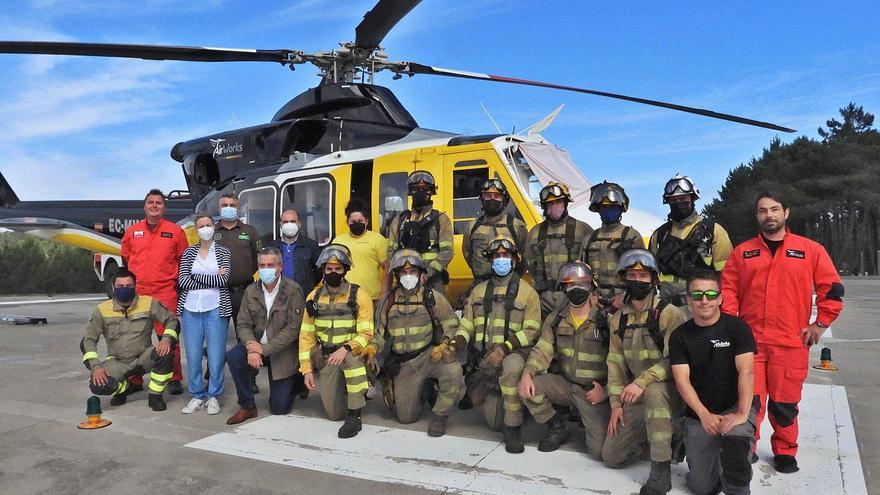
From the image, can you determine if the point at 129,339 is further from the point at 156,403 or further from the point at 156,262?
the point at 156,262

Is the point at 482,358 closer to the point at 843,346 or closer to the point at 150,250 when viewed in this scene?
the point at 150,250

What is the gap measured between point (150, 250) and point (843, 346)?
9.26 metres

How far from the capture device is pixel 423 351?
5.02 metres

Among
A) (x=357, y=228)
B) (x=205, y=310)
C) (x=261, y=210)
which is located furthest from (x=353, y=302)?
(x=261, y=210)

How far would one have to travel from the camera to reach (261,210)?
762 centimetres

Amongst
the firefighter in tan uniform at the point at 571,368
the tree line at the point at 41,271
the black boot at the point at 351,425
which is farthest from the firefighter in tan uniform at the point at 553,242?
the tree line at the point at 41,271

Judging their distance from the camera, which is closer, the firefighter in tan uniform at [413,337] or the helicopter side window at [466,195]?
the firefighter in tan uniform at [413,337]

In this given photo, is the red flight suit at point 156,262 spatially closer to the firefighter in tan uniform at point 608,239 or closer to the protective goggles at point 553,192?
the protective goggles at point 553,192

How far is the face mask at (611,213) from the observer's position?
16.0ft

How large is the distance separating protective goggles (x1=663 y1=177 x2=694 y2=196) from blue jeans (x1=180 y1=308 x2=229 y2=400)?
3.77 m

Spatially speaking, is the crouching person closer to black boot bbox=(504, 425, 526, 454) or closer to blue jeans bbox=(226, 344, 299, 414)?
blue jeans bbox=(226, 344, 299, 414)

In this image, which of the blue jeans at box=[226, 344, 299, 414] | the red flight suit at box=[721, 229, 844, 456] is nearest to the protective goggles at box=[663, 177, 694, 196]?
the red flight suit at box=[721, 229, 844, 456]

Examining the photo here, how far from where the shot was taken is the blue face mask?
15.7 feet

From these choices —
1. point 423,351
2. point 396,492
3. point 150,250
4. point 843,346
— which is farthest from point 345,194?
point 843,346
